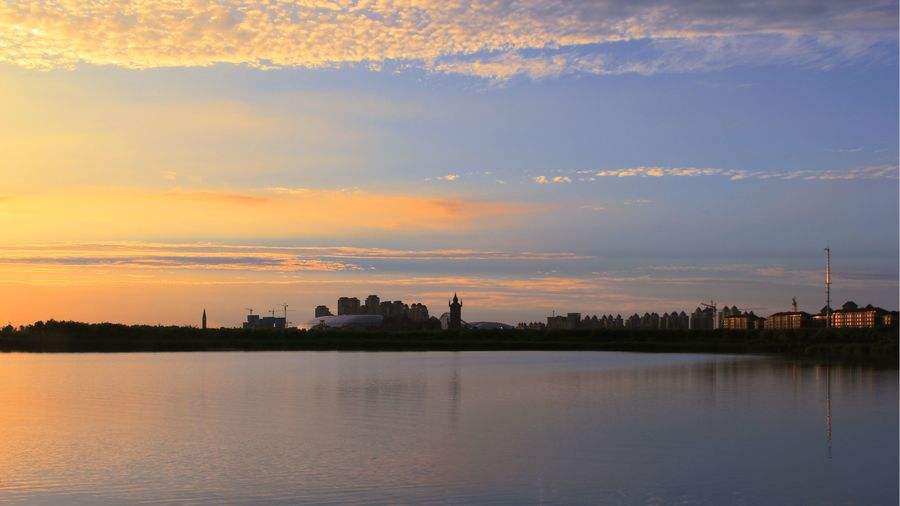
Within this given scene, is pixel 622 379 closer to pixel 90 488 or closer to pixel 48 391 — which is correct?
pixel 48 391

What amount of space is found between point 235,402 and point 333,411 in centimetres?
610

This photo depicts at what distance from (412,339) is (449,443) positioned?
12815 cm

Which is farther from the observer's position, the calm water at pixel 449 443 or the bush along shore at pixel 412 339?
the bush along shore at pixel 412 339

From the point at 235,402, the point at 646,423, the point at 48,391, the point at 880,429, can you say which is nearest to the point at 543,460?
the point at 646,423

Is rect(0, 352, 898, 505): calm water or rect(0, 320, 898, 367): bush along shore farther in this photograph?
rect(0, 320, 898, 367): bush along shore

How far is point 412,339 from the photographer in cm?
15500

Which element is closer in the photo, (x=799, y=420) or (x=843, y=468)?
(x=843, y=468)

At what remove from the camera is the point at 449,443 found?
2727 centimetres

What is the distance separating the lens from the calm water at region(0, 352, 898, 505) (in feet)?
66.8

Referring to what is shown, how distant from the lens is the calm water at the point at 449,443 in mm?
20359

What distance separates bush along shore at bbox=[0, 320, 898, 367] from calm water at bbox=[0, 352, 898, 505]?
74.9 meters

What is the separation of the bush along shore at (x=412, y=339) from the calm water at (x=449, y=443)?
246ft

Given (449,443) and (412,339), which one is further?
(412,339)

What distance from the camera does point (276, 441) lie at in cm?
2770
